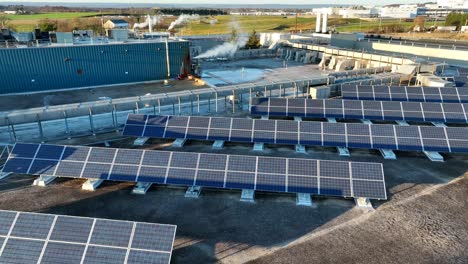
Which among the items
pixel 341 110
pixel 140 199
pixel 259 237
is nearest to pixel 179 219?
pixel 140 199

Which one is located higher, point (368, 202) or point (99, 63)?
point (99, 63)

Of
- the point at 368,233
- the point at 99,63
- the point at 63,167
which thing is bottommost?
the point at 368,233

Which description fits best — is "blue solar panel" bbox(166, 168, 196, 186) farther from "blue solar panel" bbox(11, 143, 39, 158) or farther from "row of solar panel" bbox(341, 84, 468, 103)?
"row of solar panel" bbox(341, 84, 468, 103)

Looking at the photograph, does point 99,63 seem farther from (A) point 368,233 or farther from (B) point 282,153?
(A) point 368,233

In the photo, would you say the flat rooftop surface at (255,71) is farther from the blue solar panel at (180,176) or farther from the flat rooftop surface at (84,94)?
the blue solar panel at (180,176)

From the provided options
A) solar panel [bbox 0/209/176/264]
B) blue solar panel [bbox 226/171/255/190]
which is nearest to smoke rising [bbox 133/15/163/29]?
blue solar panel [bbox 226/171/255/190]

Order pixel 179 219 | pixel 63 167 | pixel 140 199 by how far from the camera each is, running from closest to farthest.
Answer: pixel 179 219 < pixel 140 199 < pixel 63 167
